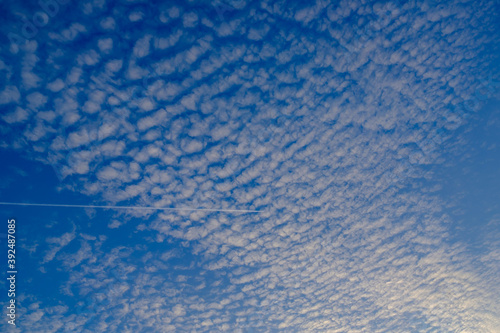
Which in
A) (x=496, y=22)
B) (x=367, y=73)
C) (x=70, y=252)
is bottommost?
(x=70, y=252)

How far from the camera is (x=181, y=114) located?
10.4ft

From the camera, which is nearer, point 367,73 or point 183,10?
point 183,10

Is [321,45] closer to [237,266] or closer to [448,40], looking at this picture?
[448,40]

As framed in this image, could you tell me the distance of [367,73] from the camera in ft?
11.4

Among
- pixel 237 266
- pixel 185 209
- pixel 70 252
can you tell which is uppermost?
pixel 185 209

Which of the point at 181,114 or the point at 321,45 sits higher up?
the point at 321,45

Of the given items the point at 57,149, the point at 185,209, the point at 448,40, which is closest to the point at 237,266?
the point at 185,209

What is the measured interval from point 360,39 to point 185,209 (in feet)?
12.1

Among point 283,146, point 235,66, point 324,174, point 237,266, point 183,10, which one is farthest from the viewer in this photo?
point 237,266

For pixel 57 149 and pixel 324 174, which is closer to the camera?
pixel 57 149

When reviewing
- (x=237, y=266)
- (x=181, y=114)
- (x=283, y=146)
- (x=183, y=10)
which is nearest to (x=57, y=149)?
(x=181, y=114)

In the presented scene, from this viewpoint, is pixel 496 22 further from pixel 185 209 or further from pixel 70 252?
pixel 70 252

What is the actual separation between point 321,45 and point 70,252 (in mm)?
5045

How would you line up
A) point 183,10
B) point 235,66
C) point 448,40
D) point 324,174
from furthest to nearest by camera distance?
point 324,174 < point 448,40 < point 235,66 < point 183,10
